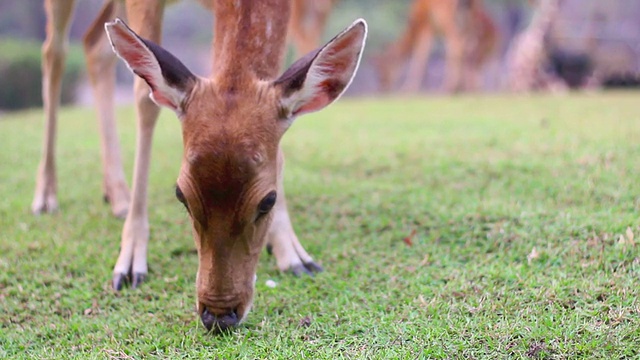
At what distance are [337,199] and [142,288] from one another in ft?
5.65

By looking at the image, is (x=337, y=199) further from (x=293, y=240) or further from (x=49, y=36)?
(x=49, y=36)

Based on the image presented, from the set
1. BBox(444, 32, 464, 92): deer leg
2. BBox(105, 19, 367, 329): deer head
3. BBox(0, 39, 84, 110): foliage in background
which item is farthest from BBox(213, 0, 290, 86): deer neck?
BBox(0, 39, 84, 110): foliage in background

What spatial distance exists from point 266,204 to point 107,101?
259 cm

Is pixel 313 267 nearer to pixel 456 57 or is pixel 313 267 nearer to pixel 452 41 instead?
pixel 456 57

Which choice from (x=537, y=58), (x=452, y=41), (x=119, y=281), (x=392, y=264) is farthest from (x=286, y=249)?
(x=537, y=58)

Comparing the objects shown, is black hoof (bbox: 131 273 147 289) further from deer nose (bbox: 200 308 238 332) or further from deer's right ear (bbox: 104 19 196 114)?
deer's right ear (bbox: 104 19 196 114)

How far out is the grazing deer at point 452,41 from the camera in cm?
1472

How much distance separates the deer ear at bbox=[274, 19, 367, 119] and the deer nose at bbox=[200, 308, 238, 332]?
85cm

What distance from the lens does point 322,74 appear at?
9.02 ft

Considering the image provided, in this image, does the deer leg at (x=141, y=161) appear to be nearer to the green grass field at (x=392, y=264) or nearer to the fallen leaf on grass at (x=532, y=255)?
the green grass field at (x=392, y=264)

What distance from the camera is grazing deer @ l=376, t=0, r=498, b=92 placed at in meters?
14.7

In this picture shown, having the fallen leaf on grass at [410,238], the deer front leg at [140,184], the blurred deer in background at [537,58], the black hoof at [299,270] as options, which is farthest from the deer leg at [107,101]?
the blurred deer in background at [537,58]

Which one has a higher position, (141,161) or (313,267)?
(141,161)

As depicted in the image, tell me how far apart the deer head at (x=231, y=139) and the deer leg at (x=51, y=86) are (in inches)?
88.2
